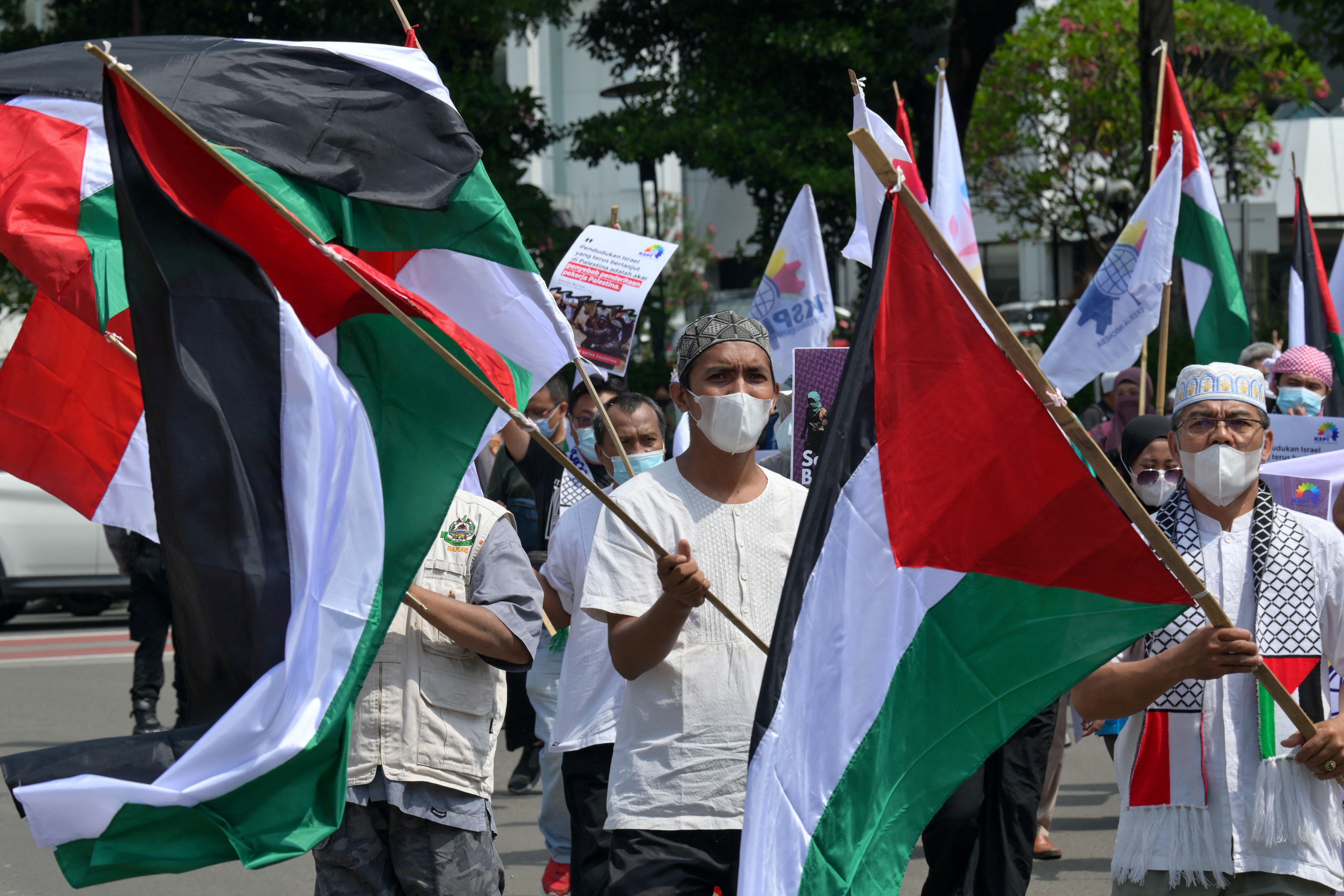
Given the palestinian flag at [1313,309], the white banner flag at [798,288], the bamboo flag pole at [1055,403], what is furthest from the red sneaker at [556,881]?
the palestinian flag at [1313,309]

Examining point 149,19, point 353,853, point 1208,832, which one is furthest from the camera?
point 149,19

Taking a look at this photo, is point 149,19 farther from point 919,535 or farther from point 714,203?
point 714,203

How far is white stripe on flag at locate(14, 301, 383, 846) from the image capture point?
3.22m

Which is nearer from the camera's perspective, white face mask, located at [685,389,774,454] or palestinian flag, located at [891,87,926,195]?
white face mask, located at [685,389,774,454]

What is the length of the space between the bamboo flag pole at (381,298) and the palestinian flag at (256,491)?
0.05 m

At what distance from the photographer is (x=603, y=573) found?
3875 mm

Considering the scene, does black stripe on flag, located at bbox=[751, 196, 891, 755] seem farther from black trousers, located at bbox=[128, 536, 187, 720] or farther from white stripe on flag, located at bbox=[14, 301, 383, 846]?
black trousers, located at bbox=[128, 536, 187, 720]

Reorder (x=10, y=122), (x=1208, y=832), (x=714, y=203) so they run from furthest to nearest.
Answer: (x=714, y=203) → (x=10, y=122) → (x=1208, y=832)

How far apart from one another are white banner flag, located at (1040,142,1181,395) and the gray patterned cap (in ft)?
15.3

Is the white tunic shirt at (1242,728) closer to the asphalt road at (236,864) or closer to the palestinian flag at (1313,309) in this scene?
the asphalt road at (236,864)

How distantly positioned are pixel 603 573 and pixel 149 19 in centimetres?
1621

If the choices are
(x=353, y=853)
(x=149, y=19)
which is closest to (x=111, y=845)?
(x=353, y=853)

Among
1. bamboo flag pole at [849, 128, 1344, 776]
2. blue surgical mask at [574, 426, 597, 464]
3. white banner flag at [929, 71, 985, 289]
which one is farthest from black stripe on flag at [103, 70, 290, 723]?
white banner flag at [929, 71, 985, 289]

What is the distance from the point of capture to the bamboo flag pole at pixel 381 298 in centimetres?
351
